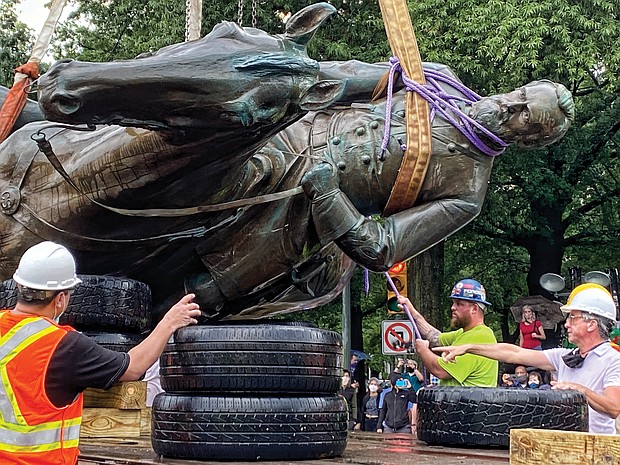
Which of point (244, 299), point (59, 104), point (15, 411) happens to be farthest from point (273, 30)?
point (15, 411)

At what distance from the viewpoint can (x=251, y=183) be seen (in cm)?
570

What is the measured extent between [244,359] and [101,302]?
56.4 inches

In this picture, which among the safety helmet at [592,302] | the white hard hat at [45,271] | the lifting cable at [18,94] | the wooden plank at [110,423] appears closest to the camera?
the white hard hat at [45,271]

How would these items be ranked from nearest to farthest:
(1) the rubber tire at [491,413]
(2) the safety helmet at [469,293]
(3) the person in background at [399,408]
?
(1) the rubber tire at [491,413]
(2) the safety helmet at [469,293]
(3) the person in background at [399,408]

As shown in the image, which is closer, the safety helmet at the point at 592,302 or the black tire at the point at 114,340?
the safety helmet at the point at 592,302

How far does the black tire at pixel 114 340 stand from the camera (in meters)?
5.70

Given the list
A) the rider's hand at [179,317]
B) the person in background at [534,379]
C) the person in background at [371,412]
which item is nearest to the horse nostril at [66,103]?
the rider's hand at [179,317]

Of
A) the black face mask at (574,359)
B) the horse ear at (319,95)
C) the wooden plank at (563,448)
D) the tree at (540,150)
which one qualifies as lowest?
the wooden plank at (563,448)

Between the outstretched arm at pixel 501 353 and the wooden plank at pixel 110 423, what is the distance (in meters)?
1.82

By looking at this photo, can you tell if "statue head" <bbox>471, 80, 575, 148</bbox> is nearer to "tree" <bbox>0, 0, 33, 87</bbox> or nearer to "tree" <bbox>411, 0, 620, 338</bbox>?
"tree" <bbox>411, 0, 620, 338</bbox>

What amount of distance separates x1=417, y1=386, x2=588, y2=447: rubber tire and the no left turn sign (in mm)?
11926

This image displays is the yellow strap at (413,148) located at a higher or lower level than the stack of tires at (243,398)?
higher

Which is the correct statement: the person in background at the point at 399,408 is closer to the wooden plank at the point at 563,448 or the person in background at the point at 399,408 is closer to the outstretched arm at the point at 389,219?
the outstretched arm at the point at 389,219

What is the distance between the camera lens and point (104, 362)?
12.8 feet
